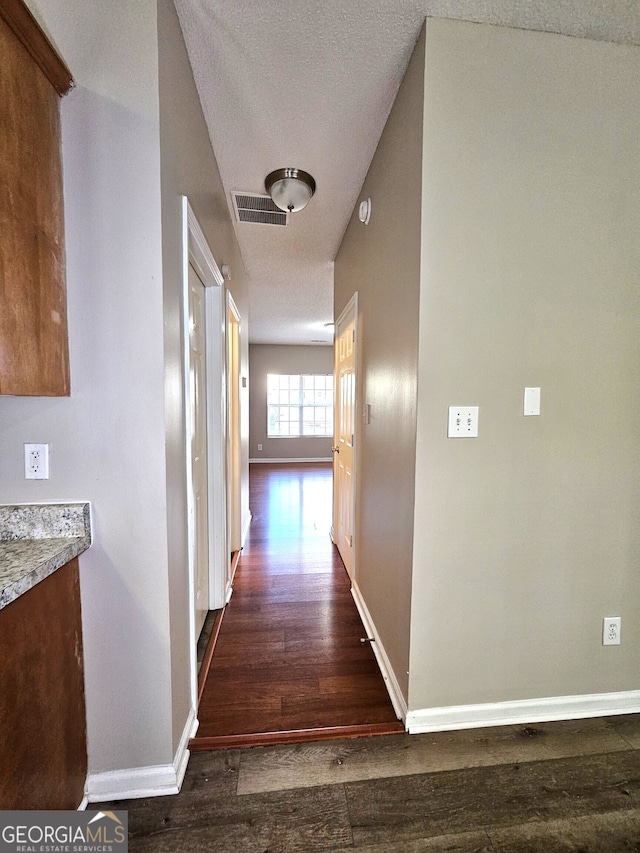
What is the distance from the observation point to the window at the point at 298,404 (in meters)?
7.84

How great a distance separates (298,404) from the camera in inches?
312

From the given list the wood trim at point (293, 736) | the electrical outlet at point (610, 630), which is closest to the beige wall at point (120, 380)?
the wood trim at point (293, 736)

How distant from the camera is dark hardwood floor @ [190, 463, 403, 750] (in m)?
1.39

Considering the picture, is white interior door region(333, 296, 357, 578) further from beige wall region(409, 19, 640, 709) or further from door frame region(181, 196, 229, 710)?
beige wall region(409, 19, 640, 709)

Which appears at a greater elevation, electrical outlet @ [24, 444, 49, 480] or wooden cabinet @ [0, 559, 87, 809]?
electrical outlet @ [24, 444, 49, 480]

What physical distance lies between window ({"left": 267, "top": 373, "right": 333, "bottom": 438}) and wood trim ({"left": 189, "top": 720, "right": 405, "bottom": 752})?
21.7ft

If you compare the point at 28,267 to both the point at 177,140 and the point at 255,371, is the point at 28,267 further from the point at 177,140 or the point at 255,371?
the point at 255,371

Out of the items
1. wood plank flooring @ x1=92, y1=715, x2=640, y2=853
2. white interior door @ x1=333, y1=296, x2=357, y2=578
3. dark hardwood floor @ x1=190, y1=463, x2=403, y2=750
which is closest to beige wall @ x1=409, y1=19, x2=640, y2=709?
wood plank flooring @ x1=92, y1=715, x2=640, y2=853

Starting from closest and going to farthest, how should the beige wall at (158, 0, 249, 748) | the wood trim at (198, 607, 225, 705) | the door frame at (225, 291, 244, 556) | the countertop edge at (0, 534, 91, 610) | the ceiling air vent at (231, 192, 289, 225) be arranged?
the countertop edge at (0, 534, 91, 610) < the beige wall at (158, 0, 249, 748) < the wood trim at (198, 607, 225, 705) < the ceiling air vent at (231, 192, 289, 225) < the door frame at (225, 291, 244, 556)

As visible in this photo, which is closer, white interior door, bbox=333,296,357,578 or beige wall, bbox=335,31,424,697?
beige wall, bbox=335,31,424,697

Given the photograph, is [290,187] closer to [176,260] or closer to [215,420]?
[176,260]

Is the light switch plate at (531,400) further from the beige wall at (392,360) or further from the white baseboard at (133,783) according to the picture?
the white baseboard at (133,783)

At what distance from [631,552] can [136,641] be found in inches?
78.2

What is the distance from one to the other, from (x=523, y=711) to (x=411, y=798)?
631 millimetres
